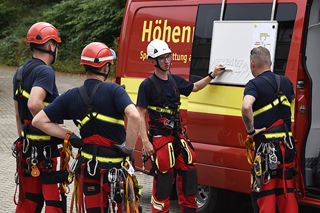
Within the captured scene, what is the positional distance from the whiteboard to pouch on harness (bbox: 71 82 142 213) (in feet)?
5.45

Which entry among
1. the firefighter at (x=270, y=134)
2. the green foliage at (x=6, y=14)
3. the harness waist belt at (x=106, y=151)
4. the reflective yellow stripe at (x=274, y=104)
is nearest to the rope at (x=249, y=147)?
the firefighter at (x=270, y=134)

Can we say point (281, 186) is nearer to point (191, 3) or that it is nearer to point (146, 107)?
point (146, 107)

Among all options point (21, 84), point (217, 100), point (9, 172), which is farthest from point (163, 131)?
point (9, 172)

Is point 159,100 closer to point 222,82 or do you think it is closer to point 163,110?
point 163,110

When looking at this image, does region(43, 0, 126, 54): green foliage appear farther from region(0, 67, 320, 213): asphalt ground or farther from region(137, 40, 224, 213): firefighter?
region(137, 40, 224, 213): firefighter

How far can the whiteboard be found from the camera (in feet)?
14.3

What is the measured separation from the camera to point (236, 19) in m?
4.62

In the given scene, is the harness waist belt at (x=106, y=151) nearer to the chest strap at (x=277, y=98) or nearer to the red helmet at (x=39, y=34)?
the red helmet at (x=39, y=34)

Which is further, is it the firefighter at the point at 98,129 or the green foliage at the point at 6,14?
the green foliage at the point at 6,14

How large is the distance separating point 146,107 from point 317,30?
6.32ft

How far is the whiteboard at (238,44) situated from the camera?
4355 millimetres

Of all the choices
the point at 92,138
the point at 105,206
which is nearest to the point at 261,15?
the point at 92,138

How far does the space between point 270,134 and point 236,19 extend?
4.27ft

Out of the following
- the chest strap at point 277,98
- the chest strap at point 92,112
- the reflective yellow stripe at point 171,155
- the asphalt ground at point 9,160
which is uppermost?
the chest strap at point 277,98
